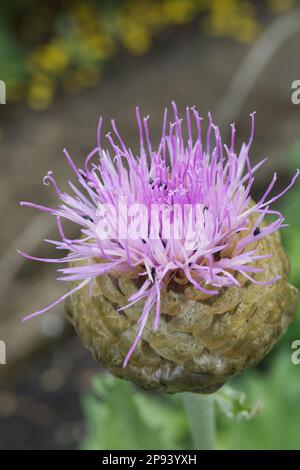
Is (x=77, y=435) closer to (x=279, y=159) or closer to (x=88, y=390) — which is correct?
(x=88, y=390)

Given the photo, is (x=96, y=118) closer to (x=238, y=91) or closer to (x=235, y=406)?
(x=238, y=91)

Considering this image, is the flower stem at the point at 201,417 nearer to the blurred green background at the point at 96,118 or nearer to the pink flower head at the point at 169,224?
the pink flower head at the point at 169,224

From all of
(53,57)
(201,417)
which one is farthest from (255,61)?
(201,417)

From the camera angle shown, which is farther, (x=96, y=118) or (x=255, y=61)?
(x=255, y=61)

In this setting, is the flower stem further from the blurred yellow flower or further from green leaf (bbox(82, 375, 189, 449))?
the blurred yellow flower

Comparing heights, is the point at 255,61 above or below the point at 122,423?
above

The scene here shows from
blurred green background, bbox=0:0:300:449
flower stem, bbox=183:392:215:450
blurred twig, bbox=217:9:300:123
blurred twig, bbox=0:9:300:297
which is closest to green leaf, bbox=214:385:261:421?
flower stem, bbox=183:392:215:450
